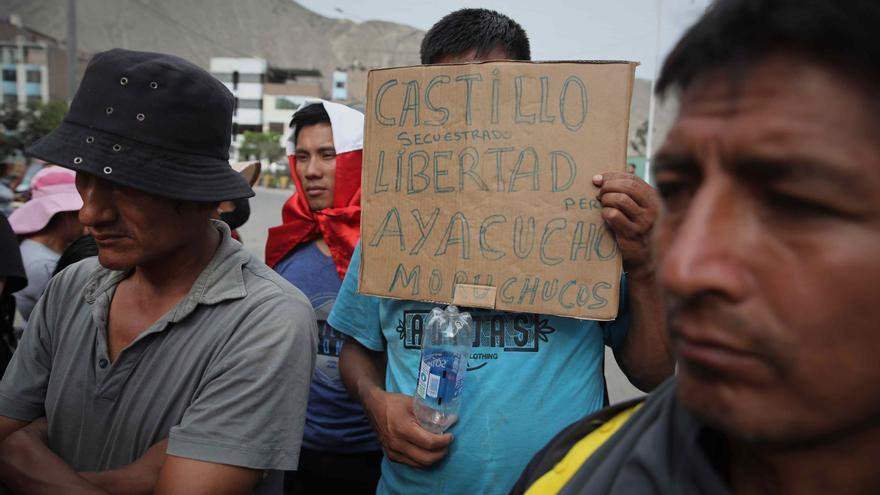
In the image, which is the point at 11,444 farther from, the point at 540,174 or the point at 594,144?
the point at 594,144

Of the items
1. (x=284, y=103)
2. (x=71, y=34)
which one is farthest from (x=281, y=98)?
(x=71, y=34)

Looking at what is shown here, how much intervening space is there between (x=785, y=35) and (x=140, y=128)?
1504 mm

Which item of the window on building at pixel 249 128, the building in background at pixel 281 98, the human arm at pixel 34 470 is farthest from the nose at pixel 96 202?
the window on building at pixel 249 128

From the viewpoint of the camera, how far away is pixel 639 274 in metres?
1.69

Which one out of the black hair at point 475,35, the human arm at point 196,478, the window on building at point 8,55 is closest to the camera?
the human arm at point 196,478

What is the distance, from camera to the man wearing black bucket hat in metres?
1.59

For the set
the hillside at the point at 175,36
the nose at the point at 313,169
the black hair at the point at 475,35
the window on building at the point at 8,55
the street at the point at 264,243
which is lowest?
the street at the point at 264,243

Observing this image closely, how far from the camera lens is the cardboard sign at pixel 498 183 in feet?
5.48

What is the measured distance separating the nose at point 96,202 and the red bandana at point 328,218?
1323mm

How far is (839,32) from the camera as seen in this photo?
65 centimetres

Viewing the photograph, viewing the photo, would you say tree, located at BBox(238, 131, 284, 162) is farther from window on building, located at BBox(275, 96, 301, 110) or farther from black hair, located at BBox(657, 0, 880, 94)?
black hair, located at BBox(657, 0, 880, 94)

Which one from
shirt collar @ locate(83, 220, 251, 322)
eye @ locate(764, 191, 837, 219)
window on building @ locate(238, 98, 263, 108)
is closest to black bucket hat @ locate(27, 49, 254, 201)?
shirt collar @ locate(83, 220, 251, 322)

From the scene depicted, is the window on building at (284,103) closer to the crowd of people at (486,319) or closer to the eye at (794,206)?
the crowd of people at (486,319)

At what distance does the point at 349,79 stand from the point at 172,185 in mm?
101878
